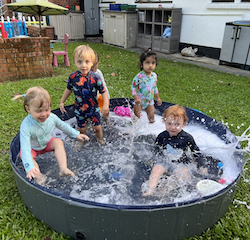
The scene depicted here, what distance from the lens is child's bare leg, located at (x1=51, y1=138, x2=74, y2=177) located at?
2559mm

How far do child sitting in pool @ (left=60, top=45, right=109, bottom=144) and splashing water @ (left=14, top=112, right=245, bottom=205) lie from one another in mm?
508

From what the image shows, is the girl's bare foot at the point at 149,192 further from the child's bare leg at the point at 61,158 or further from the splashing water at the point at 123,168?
the child's bare leg at the point at 61,158

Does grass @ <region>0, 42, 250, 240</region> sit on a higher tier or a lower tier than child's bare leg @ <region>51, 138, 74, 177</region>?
lower

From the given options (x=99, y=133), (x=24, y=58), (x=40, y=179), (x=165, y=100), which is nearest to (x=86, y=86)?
(x=99, y=133)

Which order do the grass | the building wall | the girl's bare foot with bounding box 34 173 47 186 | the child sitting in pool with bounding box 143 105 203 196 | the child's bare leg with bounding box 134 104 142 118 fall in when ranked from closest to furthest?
the grass
the girl's bare foot with bounding box 34 173 47 186
the child sitting in pool with bounding box 143 105 203 196
the child's bare leg with bounding box 134 104 142 118
the building wall

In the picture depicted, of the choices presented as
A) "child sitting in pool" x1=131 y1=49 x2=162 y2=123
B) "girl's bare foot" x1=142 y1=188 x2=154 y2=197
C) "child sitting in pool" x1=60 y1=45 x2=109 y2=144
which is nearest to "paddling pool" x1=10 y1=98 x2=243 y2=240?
"girl's bare foot" x1=142 y1=188 x2=154 y2=197

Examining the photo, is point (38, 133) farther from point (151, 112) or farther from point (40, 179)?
point (151, 112)

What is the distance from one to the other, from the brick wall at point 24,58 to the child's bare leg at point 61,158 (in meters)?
4.22

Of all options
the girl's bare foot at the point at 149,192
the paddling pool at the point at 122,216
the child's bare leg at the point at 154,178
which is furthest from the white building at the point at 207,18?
the paddling pool at the point at 122,216

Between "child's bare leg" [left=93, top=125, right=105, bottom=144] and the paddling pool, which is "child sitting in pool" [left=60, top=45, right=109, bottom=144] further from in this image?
the paddling pool

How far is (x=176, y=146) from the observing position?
2.98m

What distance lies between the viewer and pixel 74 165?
313 centimetres

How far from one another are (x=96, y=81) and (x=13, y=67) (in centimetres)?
397

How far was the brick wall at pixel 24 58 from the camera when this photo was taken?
6004 millimetres
